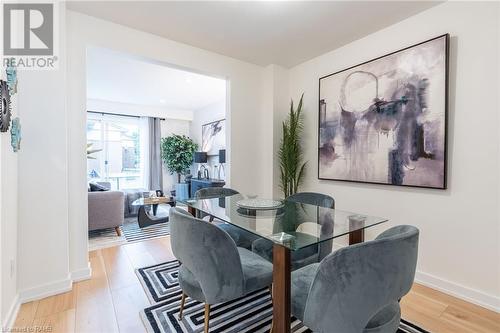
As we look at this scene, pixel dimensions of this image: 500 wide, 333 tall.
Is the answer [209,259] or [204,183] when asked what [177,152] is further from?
[209,259]

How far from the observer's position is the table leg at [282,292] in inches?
46.3

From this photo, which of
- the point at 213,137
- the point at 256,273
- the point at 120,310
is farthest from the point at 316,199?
the point at 213,137

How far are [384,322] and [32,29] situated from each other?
3.17 m

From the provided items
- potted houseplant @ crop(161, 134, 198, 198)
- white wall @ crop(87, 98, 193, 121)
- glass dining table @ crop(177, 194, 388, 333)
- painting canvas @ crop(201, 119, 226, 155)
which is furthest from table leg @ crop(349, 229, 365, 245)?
white wall @ crop(87, 98, 193, 121)

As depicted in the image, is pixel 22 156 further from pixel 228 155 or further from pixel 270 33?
pixel 270 33

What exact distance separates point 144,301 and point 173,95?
4.52 meters

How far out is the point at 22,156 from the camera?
190cm

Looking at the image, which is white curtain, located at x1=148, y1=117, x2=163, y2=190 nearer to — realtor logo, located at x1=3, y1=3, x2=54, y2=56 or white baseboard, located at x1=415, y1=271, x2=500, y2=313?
realtor logo, located at x1=3, y1=3, x2=54, y2=56

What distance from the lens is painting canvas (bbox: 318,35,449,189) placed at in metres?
2.09

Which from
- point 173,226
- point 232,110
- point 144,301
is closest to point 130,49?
point 232,110

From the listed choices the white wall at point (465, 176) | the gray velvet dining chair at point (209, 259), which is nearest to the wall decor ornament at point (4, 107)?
the gray velvet dining chair at point (209, 259)

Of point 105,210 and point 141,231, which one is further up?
point 105,210

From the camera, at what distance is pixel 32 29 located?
1.99 m

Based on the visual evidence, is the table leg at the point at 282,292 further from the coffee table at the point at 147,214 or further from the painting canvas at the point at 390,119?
the coffee table at the point at 147,214
